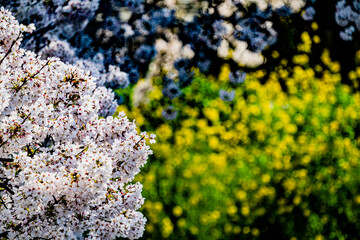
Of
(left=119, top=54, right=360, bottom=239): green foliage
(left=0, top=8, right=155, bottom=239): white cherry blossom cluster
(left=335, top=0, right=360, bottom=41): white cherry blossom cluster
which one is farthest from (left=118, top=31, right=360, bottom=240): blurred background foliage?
(left=335, top=0, right=360, bottom=41): white cherry blossom cluster

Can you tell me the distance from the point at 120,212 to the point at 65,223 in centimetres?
55

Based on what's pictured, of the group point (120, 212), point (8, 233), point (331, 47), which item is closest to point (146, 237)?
point (120, 212)

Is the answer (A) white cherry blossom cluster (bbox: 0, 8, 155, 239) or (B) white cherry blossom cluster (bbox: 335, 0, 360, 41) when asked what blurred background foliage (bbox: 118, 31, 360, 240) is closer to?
(A) white cherry blossom cluster (bbox: 0, 8, 155, 239)

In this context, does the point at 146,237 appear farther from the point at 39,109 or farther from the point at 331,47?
the point at 331,47

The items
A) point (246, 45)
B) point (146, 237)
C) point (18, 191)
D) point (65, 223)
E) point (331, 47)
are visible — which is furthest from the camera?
point (331, 47)

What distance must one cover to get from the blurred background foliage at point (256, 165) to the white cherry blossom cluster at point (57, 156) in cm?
100

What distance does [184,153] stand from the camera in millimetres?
5082

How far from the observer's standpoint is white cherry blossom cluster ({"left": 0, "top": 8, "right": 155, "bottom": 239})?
9.74 ft

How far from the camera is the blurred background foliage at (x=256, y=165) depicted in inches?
185

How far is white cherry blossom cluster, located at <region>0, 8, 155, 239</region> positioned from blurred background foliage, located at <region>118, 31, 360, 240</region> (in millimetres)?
1005

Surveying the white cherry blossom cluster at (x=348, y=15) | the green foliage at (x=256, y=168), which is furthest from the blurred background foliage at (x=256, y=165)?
the white cherry blossom cluster at (x=348, y=15)

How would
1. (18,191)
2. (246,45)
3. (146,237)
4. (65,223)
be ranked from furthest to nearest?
(246,45), (146,237), (65,223), (18,191)

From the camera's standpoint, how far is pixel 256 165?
5004 millimetres

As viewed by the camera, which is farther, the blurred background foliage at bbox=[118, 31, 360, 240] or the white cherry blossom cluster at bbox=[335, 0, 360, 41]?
the white cherry blossom cluster at bbox=[335, 0, 360, 41]
